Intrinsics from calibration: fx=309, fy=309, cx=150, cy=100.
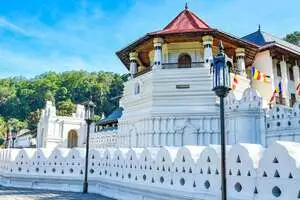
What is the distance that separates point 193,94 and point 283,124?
6168 mm

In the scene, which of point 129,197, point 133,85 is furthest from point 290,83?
point 129,197

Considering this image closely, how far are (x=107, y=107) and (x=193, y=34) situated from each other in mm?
50974

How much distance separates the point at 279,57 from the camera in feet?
80.8

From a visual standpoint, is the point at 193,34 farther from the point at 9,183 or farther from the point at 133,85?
the point at 9,183

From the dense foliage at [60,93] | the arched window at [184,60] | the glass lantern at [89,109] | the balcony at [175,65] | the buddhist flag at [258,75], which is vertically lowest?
the glass lantern at [89,109]

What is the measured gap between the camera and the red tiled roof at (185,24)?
1933 cm

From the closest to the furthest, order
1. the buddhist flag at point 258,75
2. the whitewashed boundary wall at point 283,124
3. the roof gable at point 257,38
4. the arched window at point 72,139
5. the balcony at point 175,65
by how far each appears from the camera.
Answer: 1. the whitewashed boundary wall at point 283,124
2. the buddhist flag at point 258,75
3. the balcony at point 175,65
4. the roof gable at point 257,38
5. the arched window at point 72,139

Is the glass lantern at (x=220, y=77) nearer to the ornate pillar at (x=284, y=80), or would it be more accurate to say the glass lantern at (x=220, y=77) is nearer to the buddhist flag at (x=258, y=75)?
the buddhist flag at (x=258, y=75)

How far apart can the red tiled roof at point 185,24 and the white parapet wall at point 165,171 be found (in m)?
10.1

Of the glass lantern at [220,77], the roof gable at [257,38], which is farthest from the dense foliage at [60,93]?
the glass lantern at [220,77]

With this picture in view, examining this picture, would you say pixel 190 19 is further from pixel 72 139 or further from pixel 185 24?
pixel 72 139

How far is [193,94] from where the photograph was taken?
61.9 feet

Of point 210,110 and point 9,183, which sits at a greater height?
point 210,110

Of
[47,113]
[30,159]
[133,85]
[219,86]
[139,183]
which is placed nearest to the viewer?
[219,86]
